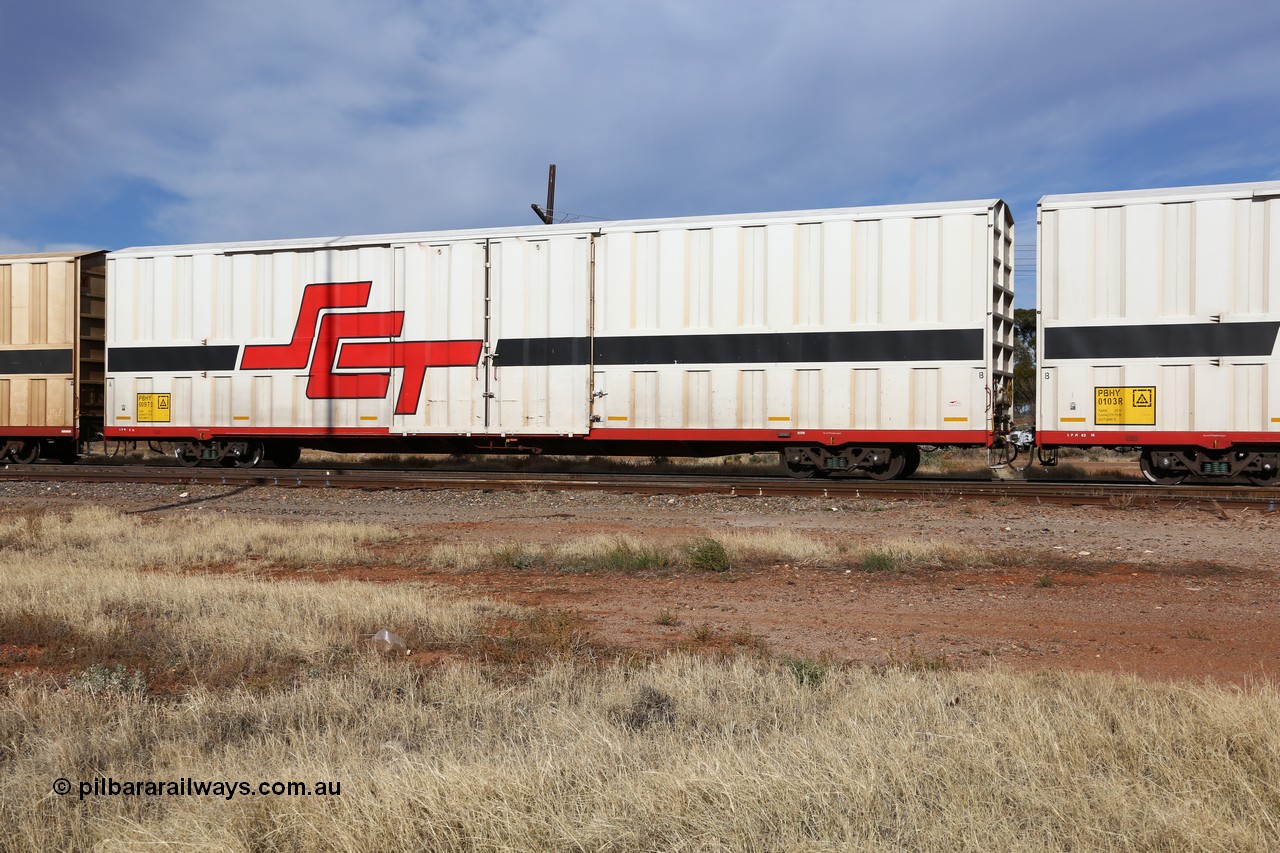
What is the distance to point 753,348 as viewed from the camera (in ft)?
45.9

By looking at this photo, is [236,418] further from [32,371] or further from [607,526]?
[607,526]

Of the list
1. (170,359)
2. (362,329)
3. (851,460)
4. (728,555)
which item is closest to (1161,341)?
(851,460)

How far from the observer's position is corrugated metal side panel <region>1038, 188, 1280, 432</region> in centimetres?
1208

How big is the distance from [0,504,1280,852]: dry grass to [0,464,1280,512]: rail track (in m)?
8.00

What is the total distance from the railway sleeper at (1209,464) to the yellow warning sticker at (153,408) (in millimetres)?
17614

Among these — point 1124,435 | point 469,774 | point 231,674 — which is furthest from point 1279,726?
point 1124,435

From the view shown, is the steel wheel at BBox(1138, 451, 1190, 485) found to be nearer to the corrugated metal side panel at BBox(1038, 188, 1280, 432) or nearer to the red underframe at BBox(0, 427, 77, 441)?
the corrugated metal side panel at BBox(1038, 188, 1280, 432)

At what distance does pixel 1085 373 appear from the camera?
1273cm

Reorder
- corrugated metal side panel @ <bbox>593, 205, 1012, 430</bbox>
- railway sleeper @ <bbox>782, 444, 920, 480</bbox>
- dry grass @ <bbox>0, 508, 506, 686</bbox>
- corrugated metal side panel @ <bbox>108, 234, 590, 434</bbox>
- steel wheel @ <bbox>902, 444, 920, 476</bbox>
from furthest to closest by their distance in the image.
A: corrugated metal side panel @ <bbox>108, 234, 590, 434</bbox> → steel wheel @ <bbox>902, 444, 920, 476</bbox> → railway sleeper @ <bbox>782, 444, 920, 480</bbox> → corrugated metal side panel @ <bbox>593, 205, 1012, 430</bbox> → dry grass @ <bbox>0, 508, 506, 686</bbox>

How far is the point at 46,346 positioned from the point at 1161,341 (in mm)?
20532

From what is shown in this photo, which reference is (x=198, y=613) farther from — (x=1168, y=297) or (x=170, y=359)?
(x=1168, y=297)

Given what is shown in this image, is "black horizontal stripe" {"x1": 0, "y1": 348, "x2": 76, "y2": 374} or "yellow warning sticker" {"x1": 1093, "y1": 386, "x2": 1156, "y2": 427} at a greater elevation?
"black horizontal stripe" {"x1": 0, "y1": 348, "x2": 76, "y2": 374}

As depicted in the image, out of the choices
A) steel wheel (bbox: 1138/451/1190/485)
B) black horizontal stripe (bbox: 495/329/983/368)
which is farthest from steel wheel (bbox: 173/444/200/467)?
steel wheel (bbox: 1138/451/1190/485)

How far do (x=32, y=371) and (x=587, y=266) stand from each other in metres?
12.0
